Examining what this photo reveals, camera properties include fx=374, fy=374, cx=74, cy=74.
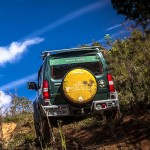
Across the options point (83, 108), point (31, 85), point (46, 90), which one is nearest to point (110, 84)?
point (83, 108)

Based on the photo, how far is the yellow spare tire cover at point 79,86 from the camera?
7.93 metres

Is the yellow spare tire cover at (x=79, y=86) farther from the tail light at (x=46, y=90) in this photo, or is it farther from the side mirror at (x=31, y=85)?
the side mirror at (x=31, y=85)

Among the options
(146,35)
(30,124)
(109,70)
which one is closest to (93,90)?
(109,70)

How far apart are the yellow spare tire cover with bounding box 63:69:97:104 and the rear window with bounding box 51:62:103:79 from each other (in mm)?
739

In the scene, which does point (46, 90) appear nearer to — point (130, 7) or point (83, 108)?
point (83, 108)

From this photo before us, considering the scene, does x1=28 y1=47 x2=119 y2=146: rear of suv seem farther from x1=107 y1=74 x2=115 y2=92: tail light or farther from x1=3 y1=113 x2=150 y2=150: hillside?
x1=3 y1=113 x2=150 y2=150: hillside

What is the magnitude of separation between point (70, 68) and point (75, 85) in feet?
3.42

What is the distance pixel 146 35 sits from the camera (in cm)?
446

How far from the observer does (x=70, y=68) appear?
8.88 m

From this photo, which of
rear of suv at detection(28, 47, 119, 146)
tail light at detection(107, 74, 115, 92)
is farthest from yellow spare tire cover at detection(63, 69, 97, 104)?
tail light at detection(107, 74, 115, 92)

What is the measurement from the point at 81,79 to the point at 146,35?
363cm

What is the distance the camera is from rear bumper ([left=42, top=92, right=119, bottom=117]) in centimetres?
824

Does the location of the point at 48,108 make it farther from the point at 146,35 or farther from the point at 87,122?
the point at 146,35

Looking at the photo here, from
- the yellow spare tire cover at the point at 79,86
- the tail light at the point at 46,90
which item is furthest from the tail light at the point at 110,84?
the tail light at the point at 46,90
